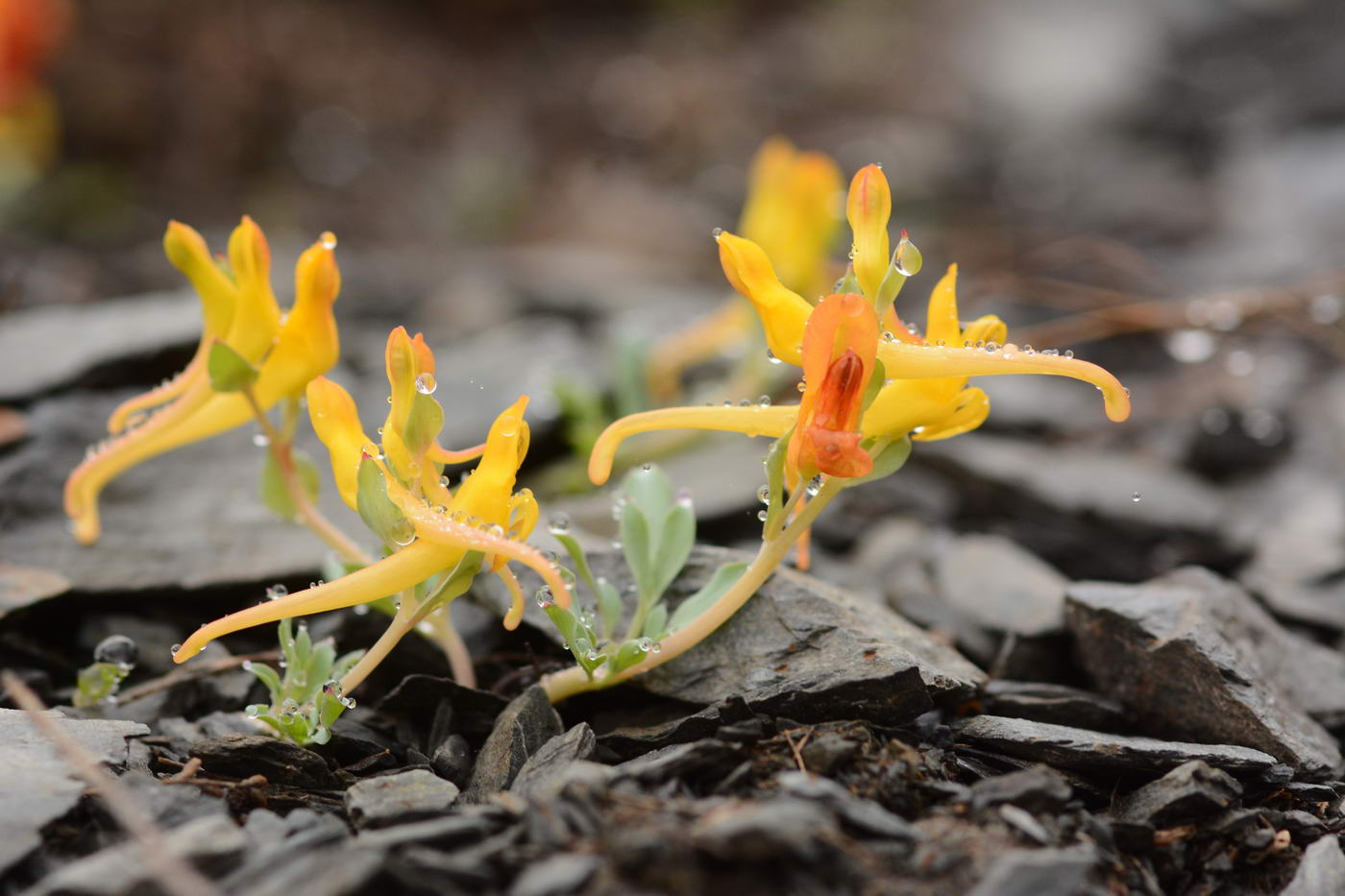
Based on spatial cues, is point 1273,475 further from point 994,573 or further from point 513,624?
point 513,624

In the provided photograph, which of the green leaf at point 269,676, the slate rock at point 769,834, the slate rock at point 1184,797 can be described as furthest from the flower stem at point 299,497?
Result: the slate rock at point 1184,797

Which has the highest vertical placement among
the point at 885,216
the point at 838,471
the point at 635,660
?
the point at 885,216

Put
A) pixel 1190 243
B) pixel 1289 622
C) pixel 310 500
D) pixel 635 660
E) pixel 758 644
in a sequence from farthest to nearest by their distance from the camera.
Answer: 1. pixel 1190 243
2. pixel 1289 622
3. pixel 310 500
4. pixel 758 644
5. pixel 635 660

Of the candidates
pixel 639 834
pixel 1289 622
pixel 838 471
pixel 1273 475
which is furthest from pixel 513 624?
pixel 1273 475

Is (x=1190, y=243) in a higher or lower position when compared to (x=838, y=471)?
higher

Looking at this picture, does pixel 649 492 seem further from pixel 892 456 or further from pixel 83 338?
pixel 83 338

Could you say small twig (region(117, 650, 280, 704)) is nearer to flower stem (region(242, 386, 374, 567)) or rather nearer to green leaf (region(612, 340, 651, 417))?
flower stem (region(242, 386, 374, 567))
